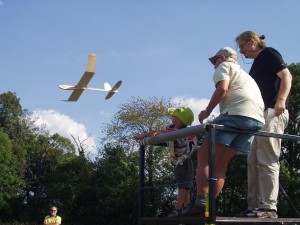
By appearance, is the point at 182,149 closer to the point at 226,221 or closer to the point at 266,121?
the point at 266,121

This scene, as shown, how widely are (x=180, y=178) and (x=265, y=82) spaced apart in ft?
4.19

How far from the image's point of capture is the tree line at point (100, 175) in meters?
34.3

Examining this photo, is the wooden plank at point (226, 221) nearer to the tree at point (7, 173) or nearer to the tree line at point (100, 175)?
the tree line at point (100, 175)

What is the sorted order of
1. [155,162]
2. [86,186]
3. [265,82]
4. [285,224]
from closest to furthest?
[285,224] < [265,82] < [155,162] < [86,186]

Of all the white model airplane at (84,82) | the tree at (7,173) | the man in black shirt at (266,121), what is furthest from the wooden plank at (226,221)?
the tree at (7,173)

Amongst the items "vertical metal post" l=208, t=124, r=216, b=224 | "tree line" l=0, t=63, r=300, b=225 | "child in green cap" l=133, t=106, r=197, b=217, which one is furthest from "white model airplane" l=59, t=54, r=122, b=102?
"vertical metal post" l=208, t=124, r=216, b=224

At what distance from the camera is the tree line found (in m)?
34.3

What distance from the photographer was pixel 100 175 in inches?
1686

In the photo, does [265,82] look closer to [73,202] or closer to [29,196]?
[73,202]

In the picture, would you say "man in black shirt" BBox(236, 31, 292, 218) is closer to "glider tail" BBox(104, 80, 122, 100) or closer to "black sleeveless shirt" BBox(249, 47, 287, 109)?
"black sleeveless shirt" BBox(249, 47, 287, 109)

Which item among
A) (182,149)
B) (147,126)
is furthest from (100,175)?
(182,149)

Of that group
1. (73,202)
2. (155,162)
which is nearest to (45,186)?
(73,202)

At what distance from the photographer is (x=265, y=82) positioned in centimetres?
484

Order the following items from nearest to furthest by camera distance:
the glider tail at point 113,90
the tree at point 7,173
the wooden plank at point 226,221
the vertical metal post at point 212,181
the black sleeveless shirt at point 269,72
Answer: the vertical metal post at point 212,181, the wooden plank at point 226,221, the black sleeveless shirt at point 269,72, the glider tail at point 113,90, the tree at point 7,173
